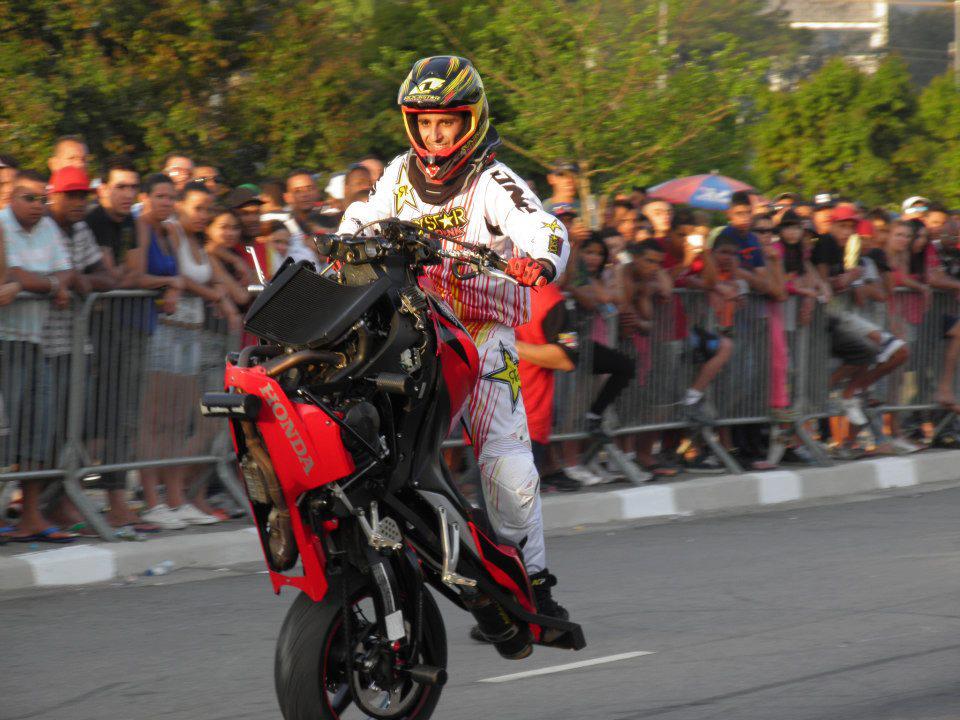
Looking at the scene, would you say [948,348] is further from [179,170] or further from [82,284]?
[82,284]

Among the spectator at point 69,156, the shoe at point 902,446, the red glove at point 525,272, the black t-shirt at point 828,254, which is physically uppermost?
the red glove at point 525,272

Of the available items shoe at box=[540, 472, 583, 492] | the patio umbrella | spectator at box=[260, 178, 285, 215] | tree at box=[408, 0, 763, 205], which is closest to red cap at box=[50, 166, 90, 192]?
spectator at box=[260, 178, 285, 215]

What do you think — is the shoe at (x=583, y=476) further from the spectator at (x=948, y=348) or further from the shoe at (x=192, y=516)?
the spectator at (x=948, y=348)

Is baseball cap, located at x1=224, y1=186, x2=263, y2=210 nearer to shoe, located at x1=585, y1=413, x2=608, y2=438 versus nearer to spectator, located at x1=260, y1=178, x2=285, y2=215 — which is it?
spectator, located at x1=260, y1=178, x2=285, y2=215

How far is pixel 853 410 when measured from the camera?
12.8 metres

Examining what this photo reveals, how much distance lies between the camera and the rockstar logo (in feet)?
18.3

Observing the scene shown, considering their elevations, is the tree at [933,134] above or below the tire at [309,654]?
below

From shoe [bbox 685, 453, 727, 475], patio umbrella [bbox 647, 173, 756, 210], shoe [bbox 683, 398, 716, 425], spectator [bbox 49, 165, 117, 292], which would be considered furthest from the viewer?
patio umbrella [bbox 647, 173, 756, 210]

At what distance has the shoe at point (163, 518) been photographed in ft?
29.2

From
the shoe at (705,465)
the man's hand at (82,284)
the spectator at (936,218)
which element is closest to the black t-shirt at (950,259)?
the spectator at (936,218)

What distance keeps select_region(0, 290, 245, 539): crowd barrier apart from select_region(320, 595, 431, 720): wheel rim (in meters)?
4.02

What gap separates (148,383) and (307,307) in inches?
175

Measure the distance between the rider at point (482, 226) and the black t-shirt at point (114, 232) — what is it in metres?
3.61

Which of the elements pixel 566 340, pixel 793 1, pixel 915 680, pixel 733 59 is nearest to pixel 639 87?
pixel 733 59
